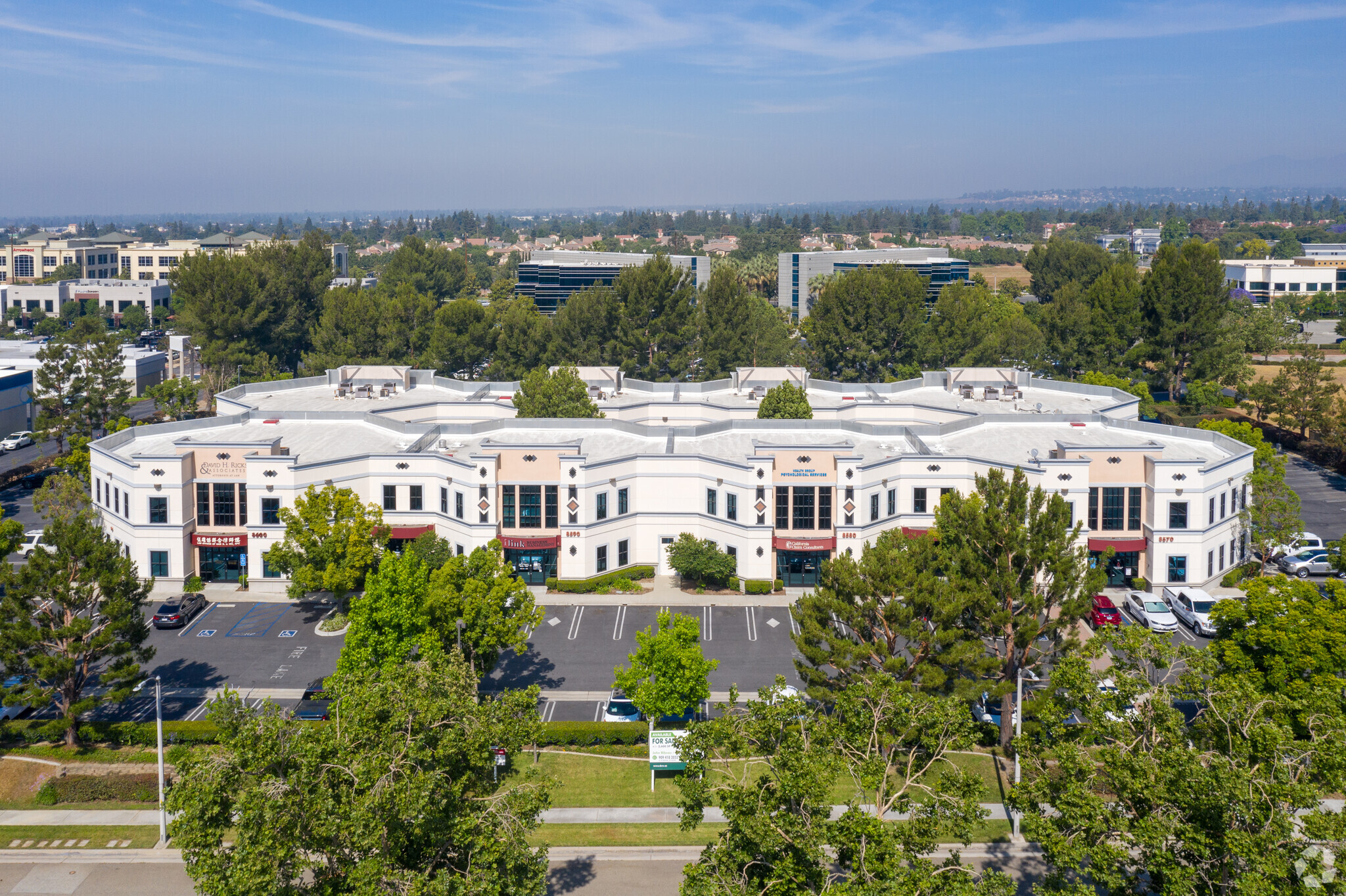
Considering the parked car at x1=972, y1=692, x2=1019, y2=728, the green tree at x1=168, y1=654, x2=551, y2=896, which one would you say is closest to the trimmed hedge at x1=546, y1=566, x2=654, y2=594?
the parked car at x1=972, y1=692, x2=1019, y2=728

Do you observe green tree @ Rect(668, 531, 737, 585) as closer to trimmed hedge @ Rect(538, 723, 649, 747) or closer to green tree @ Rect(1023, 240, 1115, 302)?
trimmed hedge @ Rect(538, 723, 649, 747)

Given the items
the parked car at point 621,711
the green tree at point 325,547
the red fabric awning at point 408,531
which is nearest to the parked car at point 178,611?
the green tree at point 325,547

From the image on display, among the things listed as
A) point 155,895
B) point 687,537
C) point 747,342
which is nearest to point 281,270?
point 747,342

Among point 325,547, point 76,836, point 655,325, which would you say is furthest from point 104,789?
point 655,325

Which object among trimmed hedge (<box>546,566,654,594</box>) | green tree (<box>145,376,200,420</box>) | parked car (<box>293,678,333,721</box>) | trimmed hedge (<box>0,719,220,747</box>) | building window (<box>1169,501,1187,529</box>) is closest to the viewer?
trimmed hedge (<box>0,719,220,747</box>)

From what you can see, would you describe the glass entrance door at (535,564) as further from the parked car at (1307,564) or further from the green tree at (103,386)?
the green tree at (103,386)

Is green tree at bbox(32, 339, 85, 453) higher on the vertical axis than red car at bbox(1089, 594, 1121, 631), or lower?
higher

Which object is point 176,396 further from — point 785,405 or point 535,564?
point 785,405
